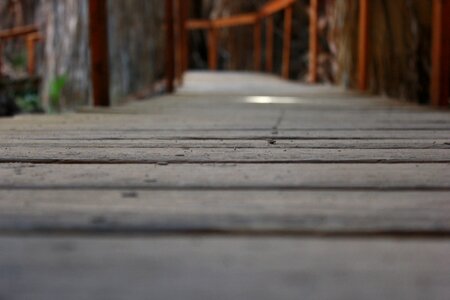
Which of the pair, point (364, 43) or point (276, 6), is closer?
point (364, 43)

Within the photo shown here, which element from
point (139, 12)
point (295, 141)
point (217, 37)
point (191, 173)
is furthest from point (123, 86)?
point (217, 37)

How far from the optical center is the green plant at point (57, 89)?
12.3ft

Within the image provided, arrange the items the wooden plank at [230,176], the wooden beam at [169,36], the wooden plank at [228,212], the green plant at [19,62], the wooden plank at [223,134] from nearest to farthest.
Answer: the wooden plank at [228,212] → the wooden plank at [230,176] → the wooden plank at [223,134] → the wooden beam at [169,36] → the green plant at [19,62]

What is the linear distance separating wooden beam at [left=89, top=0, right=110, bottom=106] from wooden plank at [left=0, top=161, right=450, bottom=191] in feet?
5.01

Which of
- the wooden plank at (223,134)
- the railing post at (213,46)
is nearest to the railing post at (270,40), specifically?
the railing post at (213,46)

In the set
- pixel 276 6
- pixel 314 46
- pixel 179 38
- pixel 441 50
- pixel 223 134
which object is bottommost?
pixel 223 134

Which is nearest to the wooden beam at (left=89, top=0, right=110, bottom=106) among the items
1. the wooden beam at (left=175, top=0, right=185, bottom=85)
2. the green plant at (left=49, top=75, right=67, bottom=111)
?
the green plant at (left=49, top=75, right=67, bottom=111)

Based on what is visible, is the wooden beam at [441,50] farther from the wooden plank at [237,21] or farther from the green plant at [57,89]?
the wooden plank at [237,21]

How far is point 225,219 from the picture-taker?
2.32ft

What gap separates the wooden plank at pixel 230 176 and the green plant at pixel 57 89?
8.86 feet

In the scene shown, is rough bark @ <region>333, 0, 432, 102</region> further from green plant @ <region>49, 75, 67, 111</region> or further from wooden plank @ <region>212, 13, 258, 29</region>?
wooden plank @ <region>212, 13, 258, 29</region>

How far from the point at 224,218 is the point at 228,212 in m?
0.03

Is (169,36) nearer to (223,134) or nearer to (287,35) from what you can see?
(223,134)

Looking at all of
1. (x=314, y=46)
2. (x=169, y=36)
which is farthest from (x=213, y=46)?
(x=169, y=36)
